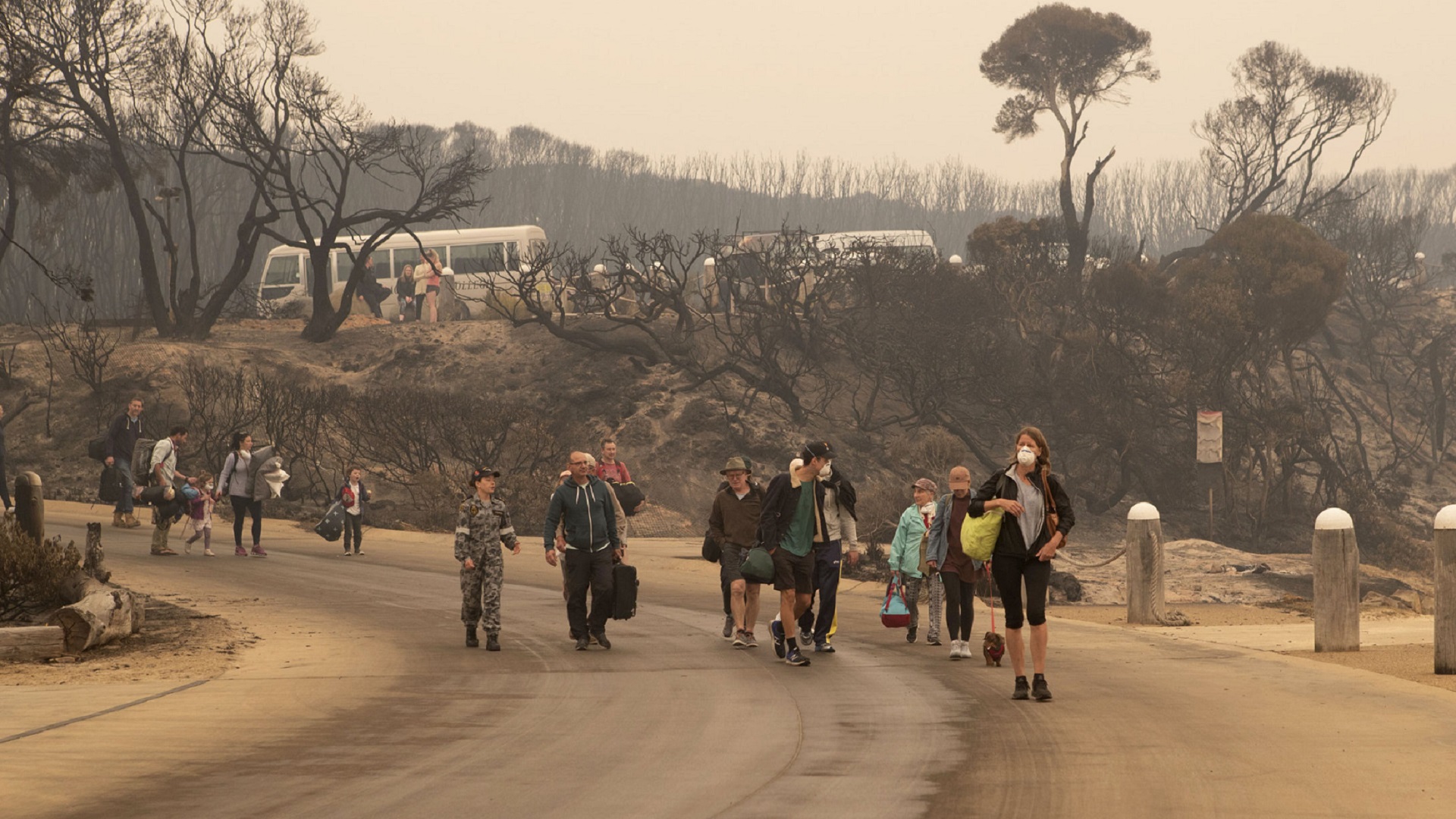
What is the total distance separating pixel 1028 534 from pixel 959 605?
2901 mm

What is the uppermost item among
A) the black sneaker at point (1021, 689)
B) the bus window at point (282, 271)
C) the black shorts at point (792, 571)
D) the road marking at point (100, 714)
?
the bus window at point (282, 271)

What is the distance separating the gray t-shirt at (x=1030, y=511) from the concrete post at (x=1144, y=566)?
19.0ft

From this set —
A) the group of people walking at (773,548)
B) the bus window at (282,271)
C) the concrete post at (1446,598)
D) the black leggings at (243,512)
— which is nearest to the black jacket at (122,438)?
→ the black leggings at (243,512)

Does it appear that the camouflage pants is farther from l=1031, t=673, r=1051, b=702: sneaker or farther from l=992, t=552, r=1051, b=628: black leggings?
l=1031, t=673, r=1051, b=702: sneaker

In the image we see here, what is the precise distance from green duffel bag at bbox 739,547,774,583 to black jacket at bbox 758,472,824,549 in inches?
5.0

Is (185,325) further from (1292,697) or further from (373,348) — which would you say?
(1292,697)

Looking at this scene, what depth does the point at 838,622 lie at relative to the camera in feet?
49.0

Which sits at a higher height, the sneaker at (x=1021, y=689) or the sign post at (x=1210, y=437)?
the sign post at (x=1210, y=437)

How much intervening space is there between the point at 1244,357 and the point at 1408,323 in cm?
1972

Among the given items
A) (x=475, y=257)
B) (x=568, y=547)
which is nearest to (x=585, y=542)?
(x=568, y=547)

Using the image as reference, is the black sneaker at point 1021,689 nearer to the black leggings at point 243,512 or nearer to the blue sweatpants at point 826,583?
the blue sweatpants at point 826,583

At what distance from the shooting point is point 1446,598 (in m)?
10.6

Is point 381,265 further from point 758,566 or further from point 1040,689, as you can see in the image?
point 1040,689

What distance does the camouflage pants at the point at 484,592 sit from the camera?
12.2 metres
